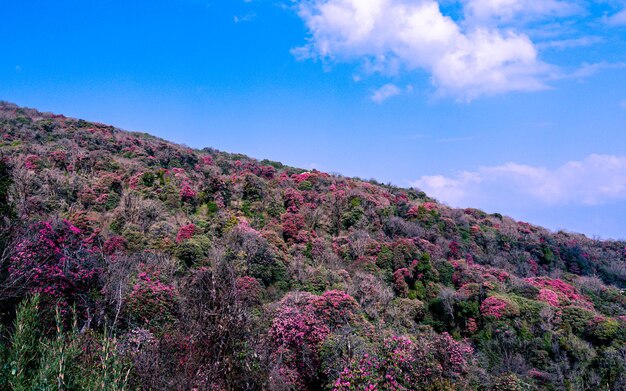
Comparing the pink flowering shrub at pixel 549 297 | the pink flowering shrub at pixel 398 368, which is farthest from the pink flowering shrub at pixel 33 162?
Result: the pink flowering shrub at pixel 549 297

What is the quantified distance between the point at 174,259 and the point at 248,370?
14153 millimetres

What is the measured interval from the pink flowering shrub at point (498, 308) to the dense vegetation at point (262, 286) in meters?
0.12

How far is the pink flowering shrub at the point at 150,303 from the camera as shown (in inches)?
537

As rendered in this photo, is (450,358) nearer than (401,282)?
Yes

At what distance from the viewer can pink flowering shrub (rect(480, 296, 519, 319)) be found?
71.8 ft

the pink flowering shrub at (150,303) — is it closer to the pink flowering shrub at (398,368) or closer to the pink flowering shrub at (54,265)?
the pink flowering shrub at (54,265)

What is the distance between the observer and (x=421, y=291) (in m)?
25.4

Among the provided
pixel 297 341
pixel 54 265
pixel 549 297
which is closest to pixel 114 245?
pixel 54 265

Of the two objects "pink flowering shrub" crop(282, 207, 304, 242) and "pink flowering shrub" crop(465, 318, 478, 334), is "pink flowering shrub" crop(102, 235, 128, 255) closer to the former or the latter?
"pink flowering shrub" crop(282, 207, 304, 242)

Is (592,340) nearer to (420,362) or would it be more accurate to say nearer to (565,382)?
(565,382)

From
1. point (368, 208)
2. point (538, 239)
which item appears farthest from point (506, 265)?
point (368, 208)

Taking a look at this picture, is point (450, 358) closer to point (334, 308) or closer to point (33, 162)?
point (334, 308)

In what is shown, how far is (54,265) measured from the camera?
508 inches

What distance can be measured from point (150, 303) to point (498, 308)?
1968 centimetres
